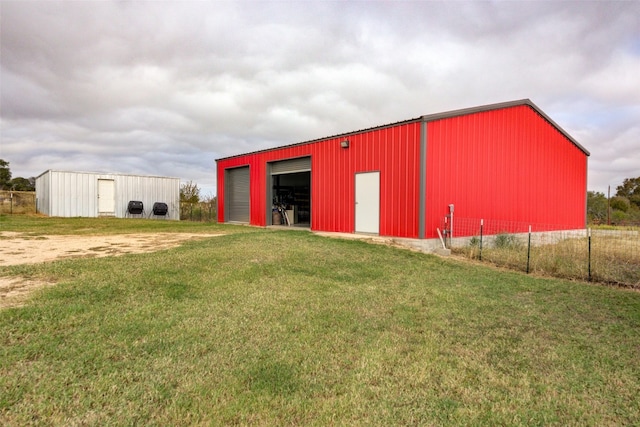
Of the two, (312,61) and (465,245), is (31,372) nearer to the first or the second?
(465,245)

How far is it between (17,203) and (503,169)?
32.2 metres

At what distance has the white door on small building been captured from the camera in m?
22.7

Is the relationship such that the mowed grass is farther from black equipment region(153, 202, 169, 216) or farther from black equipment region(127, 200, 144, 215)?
black equipment region(153, 202, 169, 216)

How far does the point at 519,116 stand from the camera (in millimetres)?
12734

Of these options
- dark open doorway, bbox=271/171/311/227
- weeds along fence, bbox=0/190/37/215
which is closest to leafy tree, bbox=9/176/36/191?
weeds along fence, bbox=0/190/37/215

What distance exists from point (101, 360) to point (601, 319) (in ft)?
17.7

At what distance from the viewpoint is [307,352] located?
2.98 meters

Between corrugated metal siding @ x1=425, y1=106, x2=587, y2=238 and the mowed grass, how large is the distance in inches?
217

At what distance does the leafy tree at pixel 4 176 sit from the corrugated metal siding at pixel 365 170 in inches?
1872

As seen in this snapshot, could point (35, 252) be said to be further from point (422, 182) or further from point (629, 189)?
point (629, 189)

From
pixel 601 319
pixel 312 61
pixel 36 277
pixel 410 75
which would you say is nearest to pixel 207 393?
pixel 36 277

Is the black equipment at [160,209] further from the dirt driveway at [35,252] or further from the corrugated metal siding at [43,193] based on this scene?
the dirt driveway at [35,252]

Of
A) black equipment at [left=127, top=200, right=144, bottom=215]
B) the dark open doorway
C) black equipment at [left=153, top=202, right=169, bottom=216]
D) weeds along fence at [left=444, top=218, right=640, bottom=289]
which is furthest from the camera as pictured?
black equipment at [left=153, top=202, right=169, bottom=216]

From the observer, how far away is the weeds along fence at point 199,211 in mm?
22783
